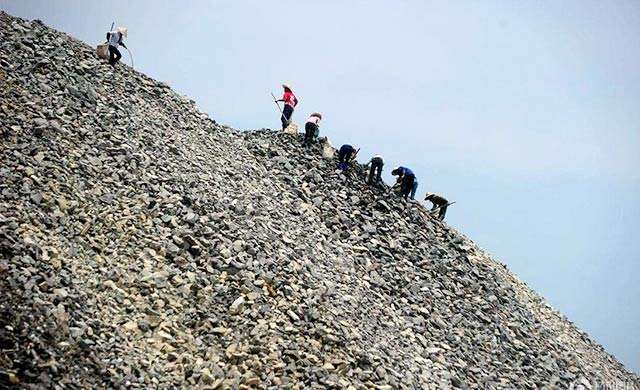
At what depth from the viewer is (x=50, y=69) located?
19797mm

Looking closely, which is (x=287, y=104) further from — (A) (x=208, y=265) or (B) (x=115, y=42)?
(A) (x=208, y=265)

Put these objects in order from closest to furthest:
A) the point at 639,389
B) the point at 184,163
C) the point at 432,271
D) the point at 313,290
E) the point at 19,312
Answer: the point at 19,312, the point at 313,290, the point at 184,163, the point at 432,271, the point at 639,389

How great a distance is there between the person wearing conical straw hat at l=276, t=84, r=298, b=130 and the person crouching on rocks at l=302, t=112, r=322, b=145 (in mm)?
1518

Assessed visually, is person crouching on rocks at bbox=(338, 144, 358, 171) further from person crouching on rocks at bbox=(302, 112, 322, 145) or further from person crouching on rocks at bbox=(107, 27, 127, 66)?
person crouching on rocks at bbox=(107, 27, 127, 66)

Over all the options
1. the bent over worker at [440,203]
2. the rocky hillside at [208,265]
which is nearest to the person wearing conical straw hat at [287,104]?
the rocky hillside at [208,265]

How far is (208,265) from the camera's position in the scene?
15539 mm

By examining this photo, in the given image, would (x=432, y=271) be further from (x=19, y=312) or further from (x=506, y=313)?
(x=19, y=312)

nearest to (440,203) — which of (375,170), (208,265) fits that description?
(375,170)

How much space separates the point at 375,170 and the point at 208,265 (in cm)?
1087

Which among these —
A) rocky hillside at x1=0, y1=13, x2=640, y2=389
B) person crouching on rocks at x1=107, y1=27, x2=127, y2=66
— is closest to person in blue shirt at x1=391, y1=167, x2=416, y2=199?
rocky hillside at x1=0, y1=13, x2=640, y2=389

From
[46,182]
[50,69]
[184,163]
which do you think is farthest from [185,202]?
[50,69]

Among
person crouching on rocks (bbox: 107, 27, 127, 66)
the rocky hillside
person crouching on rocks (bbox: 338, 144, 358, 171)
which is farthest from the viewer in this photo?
person crouching on rocks (bbox: 338, 144, 358, 171)

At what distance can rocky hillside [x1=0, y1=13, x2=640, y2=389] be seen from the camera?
12.4m

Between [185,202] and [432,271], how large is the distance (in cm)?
1016
